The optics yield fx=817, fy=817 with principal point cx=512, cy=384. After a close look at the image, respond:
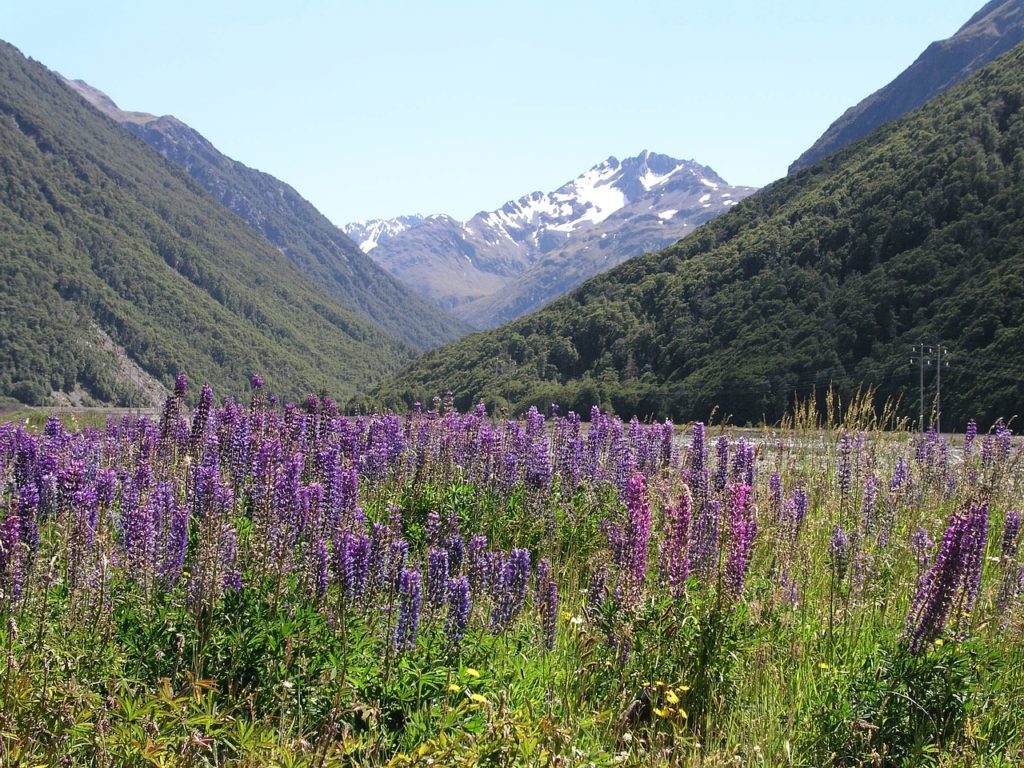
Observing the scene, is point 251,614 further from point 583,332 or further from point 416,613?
point 583,332

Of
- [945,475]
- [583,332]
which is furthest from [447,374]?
[945,475]

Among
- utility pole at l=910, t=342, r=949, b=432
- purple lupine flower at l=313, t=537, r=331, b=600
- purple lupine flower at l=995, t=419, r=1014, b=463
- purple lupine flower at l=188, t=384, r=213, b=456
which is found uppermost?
purple lupine flower at l=188, t=384, r=213, b=456

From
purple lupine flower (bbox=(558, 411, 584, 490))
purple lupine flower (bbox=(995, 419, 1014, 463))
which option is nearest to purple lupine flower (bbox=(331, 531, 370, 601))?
purple lupine flower (bbox=(558, 411, 584, 490))

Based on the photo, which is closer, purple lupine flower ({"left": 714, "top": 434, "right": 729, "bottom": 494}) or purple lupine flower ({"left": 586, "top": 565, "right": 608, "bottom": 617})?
purple lupine flower ({"left": 586, "top": 565, "right": 608, "bottom": 617})

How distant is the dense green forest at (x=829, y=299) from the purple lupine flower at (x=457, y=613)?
56053 mm

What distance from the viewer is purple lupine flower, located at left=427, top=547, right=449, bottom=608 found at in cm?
580

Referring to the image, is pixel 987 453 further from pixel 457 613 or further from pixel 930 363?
pixel 930 363

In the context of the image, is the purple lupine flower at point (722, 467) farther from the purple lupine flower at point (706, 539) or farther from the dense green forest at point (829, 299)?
the dense green forest at point (829, 299)

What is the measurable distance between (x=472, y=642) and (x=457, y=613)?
24cm

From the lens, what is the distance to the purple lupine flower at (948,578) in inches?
196

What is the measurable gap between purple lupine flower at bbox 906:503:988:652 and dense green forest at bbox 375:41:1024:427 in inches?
2172

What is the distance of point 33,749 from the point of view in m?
3.98

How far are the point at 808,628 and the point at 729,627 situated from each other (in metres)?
1.04

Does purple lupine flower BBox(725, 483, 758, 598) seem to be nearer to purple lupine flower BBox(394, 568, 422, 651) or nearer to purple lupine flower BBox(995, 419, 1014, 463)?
purple lupine flower BBox(394, 568, 422, 651)
